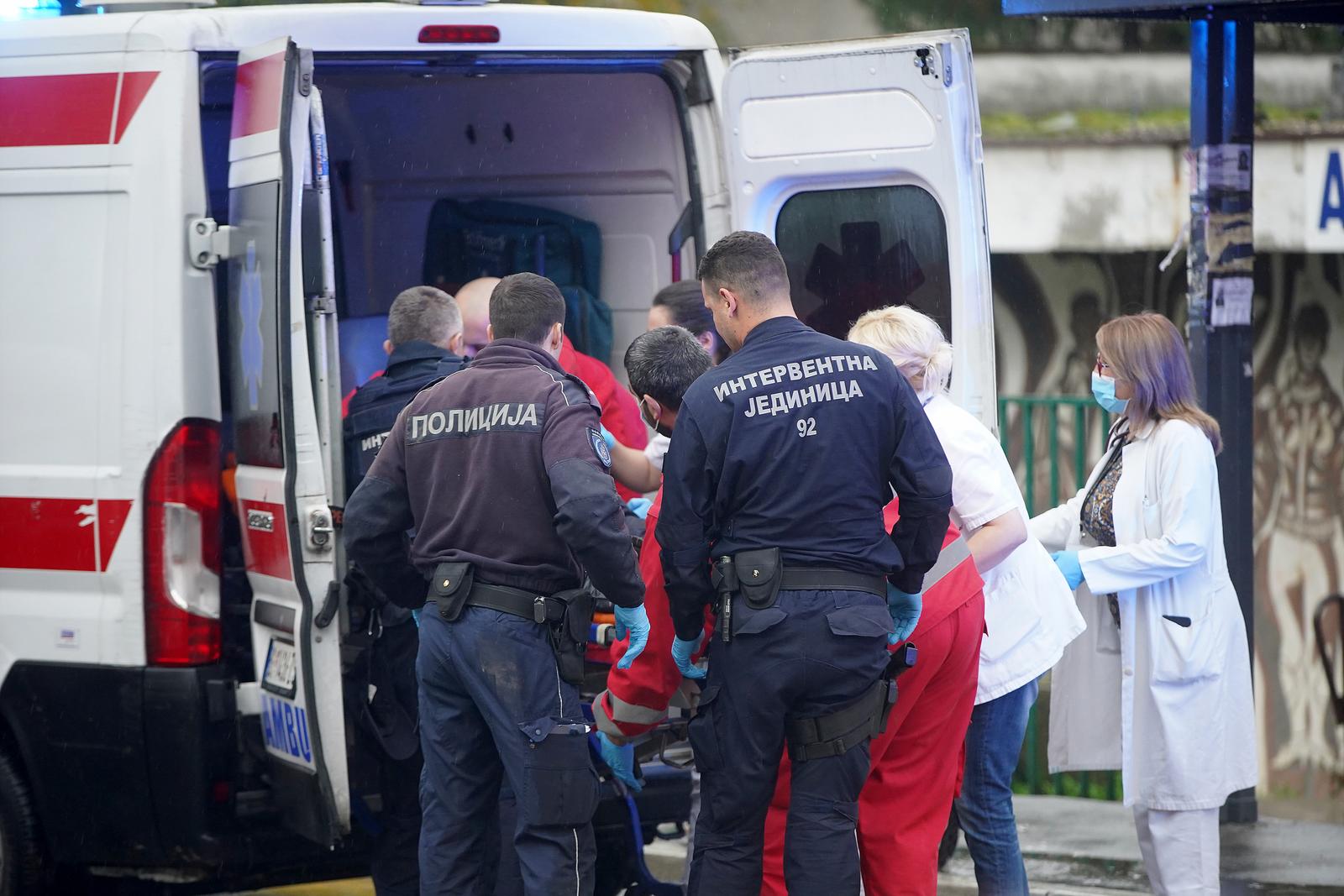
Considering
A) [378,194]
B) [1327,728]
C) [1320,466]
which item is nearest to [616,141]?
[378,194]

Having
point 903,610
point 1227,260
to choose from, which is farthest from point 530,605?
point 1227,260

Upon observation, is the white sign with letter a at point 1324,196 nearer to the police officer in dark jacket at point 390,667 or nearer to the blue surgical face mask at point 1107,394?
the blue surgical face mask at point 1107,394

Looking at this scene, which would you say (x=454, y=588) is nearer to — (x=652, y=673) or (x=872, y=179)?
(x=652, y=673)

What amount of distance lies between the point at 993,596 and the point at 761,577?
91 cm

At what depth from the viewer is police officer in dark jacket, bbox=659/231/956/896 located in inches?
147

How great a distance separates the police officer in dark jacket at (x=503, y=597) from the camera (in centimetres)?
394

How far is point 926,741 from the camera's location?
403 centimetres

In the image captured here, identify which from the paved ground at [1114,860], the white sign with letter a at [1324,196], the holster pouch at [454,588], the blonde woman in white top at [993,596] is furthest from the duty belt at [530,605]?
the white sign with letter a at [1324,196]

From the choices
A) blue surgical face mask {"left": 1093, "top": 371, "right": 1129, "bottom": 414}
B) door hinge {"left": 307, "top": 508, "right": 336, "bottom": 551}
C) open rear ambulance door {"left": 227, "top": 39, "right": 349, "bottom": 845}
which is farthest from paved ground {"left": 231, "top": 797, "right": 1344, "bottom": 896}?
door hinge {"left": 307, "top": 508, "right": 336, "bottom": 551}

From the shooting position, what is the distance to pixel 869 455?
379 cm

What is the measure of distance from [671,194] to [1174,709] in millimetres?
2502

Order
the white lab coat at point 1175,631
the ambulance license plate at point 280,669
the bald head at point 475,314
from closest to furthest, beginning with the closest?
the ambulance license plate at point 280,669 → the white lab coat at point 1175,631 → the bald head at point 475,314

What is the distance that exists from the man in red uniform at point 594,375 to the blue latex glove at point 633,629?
158 cm

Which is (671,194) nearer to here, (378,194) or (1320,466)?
(378,194)
